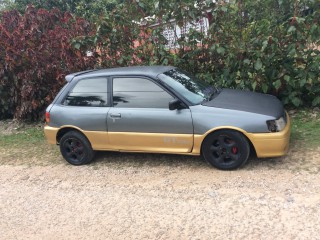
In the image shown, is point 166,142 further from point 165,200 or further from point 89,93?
point 89,93

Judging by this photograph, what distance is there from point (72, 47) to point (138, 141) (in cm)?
360

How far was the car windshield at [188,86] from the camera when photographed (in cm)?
523

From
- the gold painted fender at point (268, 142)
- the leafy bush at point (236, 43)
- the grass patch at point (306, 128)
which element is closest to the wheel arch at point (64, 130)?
the gold painted fender at point (268, 142)

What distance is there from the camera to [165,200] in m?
4.42

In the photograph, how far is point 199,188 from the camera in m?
4.61

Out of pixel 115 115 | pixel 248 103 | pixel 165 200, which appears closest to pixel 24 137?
pixel 115 115

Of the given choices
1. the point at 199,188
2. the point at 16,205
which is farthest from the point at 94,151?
the point at 199,188

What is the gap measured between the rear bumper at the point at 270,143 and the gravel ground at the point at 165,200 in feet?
0.80

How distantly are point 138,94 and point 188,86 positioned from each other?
Answer: 79 cm

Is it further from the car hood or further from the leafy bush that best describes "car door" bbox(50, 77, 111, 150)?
the leafy bush

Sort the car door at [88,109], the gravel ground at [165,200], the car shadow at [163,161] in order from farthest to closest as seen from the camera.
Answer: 1. the car door at [88,109]
2. the car shadow at [163,161]
3. the gravel ground at [165,200]

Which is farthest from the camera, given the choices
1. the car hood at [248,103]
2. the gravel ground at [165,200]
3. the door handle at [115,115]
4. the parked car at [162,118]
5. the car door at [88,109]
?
the car door at [88,109]

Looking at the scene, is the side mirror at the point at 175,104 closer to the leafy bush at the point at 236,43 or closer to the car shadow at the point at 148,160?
the car shadow at the point at 148,160

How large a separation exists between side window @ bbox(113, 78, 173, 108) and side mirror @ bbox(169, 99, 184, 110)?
5.5 inches
